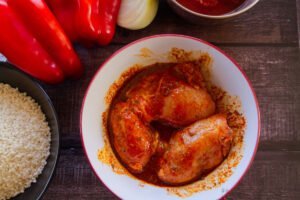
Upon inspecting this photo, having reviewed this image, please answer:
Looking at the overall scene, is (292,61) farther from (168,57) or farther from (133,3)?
(133,3)

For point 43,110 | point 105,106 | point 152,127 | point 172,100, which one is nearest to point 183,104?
point 172,100

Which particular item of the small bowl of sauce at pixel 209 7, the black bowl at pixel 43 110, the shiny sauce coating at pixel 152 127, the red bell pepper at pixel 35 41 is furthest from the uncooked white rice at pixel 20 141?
the small bowl of sauce at pixel 209 7

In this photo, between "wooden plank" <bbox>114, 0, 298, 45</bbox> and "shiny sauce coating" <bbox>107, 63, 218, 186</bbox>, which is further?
"wooden plank" <bbox>114, 0, 298, 45</bbox>

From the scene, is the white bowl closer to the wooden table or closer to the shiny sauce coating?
the shiny sauce coating

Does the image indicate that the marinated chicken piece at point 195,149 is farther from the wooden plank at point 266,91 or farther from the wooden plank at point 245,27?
the wooden plank at point 245,27

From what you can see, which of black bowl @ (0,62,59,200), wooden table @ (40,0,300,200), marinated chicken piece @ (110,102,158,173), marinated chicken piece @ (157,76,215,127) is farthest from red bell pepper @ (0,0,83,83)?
marinated chicken piece @ (157,76,215,127)

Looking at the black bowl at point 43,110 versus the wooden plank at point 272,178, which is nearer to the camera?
the black bowl at point 43,110
